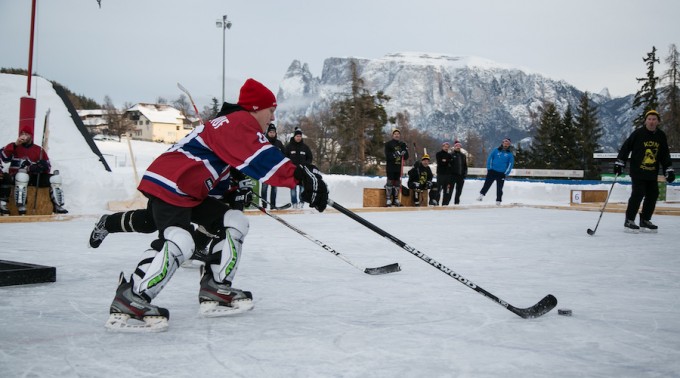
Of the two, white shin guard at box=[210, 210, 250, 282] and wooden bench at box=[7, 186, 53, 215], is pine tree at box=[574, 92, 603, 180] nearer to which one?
wooden bench at box=[7, 186, 53, 215]

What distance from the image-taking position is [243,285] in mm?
3654

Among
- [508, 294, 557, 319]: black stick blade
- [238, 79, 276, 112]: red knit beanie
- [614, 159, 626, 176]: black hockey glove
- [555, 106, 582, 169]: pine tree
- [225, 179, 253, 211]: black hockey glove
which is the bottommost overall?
[508, 294, 557, 319]: black stick blade

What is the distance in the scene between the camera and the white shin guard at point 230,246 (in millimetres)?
2877

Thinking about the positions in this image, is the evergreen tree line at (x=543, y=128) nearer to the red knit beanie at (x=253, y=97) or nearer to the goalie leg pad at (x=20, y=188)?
the goalie leg pad at (x=20, y=188)

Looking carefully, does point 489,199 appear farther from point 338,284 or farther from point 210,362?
point 210,362

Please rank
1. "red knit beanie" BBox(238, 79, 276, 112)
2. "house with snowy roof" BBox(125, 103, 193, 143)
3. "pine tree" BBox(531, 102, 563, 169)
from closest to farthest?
"red knit beanie" BBox(238, 79, 276, 112)
"pine tree" BBox(531, 102, 563, 169)
"house with snowy roof" BBox(125, 103, 193, 143)

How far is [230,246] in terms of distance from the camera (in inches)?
113

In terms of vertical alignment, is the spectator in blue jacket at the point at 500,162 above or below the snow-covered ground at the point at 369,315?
above

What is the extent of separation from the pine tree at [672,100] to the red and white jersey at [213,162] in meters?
46.4

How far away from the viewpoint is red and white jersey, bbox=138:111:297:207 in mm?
2541

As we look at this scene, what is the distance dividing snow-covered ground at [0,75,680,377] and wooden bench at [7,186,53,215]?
3315 mm

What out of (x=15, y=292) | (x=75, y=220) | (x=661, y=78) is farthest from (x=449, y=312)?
(x=661, y=78)

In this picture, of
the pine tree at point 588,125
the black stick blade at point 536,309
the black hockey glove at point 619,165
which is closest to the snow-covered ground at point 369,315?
the black stick blade at point 536,309

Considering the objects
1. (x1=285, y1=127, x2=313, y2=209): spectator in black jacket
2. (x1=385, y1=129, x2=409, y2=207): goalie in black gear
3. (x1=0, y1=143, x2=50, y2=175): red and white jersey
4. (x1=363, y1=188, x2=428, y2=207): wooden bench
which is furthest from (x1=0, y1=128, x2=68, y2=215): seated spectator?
(x1=363, y1=188, x2=428, y2=207): wooden bench
